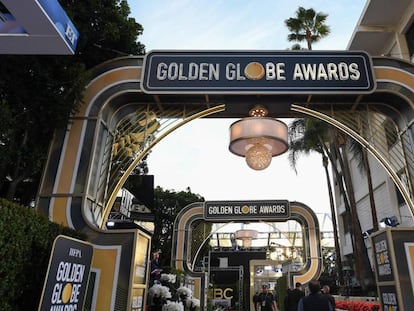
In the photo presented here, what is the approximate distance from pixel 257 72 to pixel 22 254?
13.2 ft

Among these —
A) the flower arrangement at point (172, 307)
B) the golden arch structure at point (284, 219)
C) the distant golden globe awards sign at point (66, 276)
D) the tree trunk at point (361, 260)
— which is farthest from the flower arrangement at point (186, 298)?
the tree trunk at point (361, 260)

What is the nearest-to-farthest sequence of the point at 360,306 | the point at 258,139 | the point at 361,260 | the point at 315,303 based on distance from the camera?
the point at 315,303, the point at 258,139, the point at 360,306, the point at 361,260

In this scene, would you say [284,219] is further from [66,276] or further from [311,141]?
[66,276]

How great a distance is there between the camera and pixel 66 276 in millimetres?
3002

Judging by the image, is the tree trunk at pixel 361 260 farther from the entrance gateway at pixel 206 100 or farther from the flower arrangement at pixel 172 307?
the flower arrangement at pixel 172 307

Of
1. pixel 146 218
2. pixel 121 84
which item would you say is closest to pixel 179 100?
pixel 121 84

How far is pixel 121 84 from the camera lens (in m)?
5.29

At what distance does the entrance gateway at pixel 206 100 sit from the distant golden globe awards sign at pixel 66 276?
130 cm

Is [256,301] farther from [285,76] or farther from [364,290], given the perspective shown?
[285,76]

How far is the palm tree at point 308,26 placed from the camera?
1423 centimetres

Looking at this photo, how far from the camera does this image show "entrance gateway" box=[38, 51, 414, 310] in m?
4.88

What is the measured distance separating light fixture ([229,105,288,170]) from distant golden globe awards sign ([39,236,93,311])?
8.05ft

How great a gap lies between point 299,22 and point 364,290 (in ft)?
34.8

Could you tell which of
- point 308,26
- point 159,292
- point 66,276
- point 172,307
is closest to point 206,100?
point 159,292
